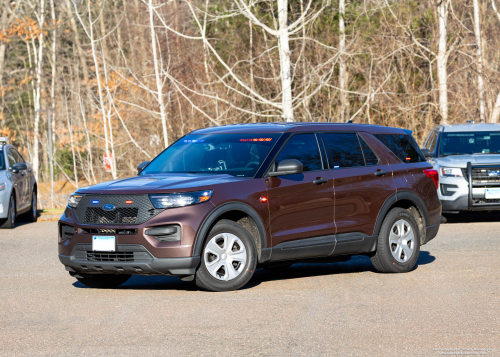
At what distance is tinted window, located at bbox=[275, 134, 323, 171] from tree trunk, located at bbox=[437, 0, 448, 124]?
1943cm

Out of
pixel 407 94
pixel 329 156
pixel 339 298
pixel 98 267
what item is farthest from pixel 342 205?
pixel 407 94

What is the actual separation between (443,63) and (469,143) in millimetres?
12120

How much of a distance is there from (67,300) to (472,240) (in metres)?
7.54

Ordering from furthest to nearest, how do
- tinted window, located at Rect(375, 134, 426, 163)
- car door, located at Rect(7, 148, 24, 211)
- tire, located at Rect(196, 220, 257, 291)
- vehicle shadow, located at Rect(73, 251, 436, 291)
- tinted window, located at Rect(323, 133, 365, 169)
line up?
1. car door, located at Rect(7, 148, 24, 211)
2. tinted window, located at Rect(375, 134, 426, 163)
3. tinted window, located at Rect(323, 133, 365, 169)
4. vehicle shadow, located at Rect(73, 251, 436, 291)
5. tire, located at Rect(196, 220, 257, 291)

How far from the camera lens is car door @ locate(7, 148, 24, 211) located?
16828 millimetres

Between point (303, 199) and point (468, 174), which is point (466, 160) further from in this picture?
point (303, 199)

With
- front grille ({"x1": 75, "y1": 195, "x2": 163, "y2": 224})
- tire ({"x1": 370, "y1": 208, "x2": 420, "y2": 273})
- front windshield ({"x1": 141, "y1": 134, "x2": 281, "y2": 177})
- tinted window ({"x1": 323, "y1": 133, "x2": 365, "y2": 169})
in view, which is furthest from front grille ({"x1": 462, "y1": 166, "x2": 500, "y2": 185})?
front grille ({"x1": 75, "y1": 195, "x2": 163, "y2": 224})

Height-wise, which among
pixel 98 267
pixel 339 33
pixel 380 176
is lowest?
pixel 98 267

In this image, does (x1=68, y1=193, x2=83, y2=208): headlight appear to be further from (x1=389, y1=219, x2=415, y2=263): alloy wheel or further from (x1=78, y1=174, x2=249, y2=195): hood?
(x1=389, y1=219, x2=415, y2=263): alloy wheel

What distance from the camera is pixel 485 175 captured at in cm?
1545

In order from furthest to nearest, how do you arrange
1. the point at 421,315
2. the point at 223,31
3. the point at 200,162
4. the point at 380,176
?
1. the point at 223,31
2. the point at 380,176
3. the point at 200,162
4. the point at 421,315

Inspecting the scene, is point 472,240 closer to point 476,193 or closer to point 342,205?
point 476,193

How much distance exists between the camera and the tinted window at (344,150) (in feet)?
30.6

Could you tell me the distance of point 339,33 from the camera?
101ft
